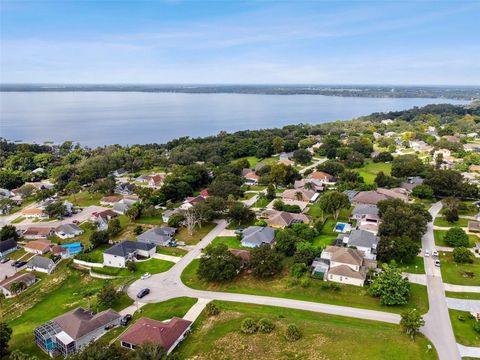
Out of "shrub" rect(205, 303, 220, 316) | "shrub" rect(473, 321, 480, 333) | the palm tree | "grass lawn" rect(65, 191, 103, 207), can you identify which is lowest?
"grass lawn" rect(65, 191, 103, 207)

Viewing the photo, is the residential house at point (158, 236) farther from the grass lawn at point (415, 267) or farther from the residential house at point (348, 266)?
the grass lawn at point (415, 267)

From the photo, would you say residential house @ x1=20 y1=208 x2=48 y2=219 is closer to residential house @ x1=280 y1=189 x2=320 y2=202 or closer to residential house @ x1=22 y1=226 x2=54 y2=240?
residential house @ x1=22 y1=226 x2=54 y2=240

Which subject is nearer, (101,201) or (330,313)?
(330,313)

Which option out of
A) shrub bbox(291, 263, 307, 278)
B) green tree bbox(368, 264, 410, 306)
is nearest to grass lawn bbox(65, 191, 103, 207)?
shrub bbox(291, 263, 307, 278)

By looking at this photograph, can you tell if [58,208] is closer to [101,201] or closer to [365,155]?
[101,201]

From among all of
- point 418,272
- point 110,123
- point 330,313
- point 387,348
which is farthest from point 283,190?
point 110,123

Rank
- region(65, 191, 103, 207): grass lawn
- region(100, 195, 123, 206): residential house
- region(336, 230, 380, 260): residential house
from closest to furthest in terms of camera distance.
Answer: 1. region(336, 230, 380, 260): residential house
2. region(100, 195, 123, 206): residential house
3. region(65, 191, 103, 207): grass lawn

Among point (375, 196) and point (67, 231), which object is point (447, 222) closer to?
point (375, 196)
